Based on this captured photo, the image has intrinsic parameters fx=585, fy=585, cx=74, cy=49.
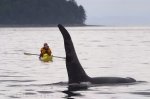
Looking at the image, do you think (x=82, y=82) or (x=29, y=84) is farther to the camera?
(x=29, y=84)

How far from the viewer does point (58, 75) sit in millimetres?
33500

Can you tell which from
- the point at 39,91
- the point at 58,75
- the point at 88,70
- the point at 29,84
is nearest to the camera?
the point at 39,91

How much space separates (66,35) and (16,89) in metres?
4.44

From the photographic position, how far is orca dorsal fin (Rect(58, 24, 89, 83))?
2280 cm

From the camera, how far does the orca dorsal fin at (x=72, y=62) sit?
2280 cm

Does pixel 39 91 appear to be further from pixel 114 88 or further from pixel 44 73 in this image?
pixel 44 73

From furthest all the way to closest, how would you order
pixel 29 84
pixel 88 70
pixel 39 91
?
pixel 88 70 → pixel 29 84 → pixel 39 91

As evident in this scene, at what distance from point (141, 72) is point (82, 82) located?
34.7 feet

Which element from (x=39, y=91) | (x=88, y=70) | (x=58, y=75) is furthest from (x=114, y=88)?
(x=88, y=70)

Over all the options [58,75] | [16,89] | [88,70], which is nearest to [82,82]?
[16,89]

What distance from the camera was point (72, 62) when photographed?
23500 mm

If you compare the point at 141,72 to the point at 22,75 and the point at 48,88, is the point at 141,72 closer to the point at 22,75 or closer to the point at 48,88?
the point at 22,75

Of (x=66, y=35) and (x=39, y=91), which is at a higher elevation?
(x=66, y=35)

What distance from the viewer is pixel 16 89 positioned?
1013 inches
